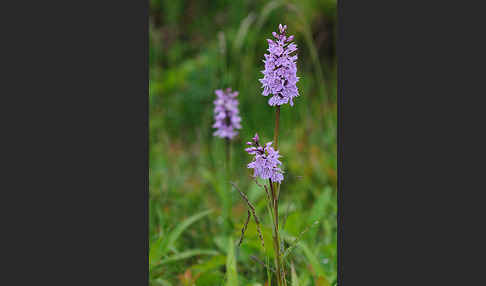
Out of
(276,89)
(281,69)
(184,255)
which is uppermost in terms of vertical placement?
(281,69)

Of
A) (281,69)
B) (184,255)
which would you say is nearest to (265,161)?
(281,69)

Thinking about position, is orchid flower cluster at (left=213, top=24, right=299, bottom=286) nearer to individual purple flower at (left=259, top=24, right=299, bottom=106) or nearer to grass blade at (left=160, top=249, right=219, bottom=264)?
individual purple flower at (left=259, top=24, right=299, bottom=106)

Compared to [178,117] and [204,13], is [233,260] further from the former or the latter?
[204,13]

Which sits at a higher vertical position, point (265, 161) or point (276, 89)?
point (276, 89)

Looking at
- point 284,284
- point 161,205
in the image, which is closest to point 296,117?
point 161,205

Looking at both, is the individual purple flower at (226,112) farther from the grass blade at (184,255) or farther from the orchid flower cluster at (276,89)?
the orchid flower cluster at (276,89)

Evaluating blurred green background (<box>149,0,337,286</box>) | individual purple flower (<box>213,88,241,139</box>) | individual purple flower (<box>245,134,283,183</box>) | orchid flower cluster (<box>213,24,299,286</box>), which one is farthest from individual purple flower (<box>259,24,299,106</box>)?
individual purple flower (<box>213,88,241,139</box>)

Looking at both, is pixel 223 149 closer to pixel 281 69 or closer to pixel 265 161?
pixel 265 161
